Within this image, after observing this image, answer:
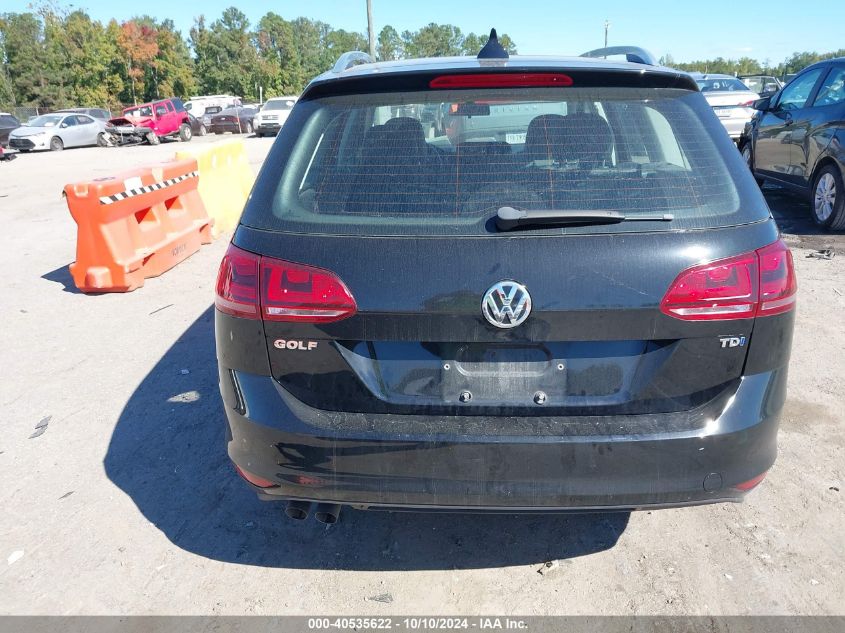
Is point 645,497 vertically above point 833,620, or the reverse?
point 645,497

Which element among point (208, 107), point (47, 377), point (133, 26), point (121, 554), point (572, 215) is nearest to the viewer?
point (572, 215)

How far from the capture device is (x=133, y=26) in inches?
2889

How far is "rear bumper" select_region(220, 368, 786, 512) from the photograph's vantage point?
7.35ft

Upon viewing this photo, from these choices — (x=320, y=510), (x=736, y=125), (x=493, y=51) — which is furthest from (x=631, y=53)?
(x=736, y=125)

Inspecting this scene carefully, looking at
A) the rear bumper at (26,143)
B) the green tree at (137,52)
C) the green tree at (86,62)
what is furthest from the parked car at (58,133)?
the green tree at (137,52)

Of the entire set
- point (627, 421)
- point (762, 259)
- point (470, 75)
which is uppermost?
point (470, 75)

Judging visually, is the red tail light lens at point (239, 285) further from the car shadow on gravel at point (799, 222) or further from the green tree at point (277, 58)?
the green tree at point (277, 58)

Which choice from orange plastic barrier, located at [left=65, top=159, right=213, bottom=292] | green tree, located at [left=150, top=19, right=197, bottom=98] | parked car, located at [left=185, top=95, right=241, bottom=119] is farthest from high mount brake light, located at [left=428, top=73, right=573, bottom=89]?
green tree, located at [left=150, top=19, right=197, bottom=98]

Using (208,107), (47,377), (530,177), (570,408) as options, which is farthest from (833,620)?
(208,107)

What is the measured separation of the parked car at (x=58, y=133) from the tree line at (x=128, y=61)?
31.2 meters

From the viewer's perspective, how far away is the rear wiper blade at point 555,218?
7.26 ft

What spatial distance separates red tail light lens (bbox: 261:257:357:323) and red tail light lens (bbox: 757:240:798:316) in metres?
1.36

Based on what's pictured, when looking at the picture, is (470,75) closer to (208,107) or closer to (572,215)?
(572,215)

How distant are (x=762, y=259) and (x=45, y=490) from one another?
350cm
